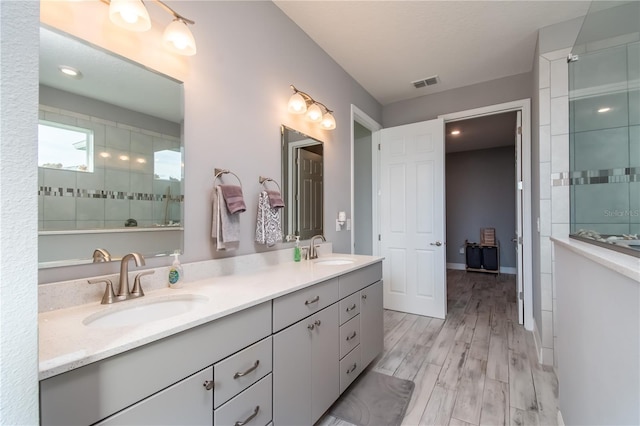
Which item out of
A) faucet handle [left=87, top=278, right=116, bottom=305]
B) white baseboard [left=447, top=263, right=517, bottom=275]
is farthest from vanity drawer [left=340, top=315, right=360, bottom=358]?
white baseboard [left=447, top=263, right=517, bottom=275]

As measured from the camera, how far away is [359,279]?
1.98m

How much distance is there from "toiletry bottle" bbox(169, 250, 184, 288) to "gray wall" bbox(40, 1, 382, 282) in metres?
0.07

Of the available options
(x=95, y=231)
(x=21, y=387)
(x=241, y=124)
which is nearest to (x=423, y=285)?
(x=241, y=124)

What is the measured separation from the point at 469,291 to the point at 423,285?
167 cm

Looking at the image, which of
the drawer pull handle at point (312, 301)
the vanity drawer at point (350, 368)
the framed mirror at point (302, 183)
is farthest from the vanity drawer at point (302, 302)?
the framed mirror at point (302, 183)

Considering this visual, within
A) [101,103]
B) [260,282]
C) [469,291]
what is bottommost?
[469,291]

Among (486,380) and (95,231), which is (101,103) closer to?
(95,231)

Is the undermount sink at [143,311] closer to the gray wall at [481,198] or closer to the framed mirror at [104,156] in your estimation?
the framed mirror at [104,156]

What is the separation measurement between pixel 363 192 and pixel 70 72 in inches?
123

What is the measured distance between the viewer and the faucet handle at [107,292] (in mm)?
1095

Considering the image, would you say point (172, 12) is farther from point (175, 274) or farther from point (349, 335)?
point (349, 335)

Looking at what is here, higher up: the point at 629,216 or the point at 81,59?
the point at 81,59

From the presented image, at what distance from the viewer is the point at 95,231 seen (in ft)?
3.81

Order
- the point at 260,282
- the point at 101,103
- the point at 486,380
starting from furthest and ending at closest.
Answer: the point at 486,380 < the point at 260,282 < the point at 101,103
